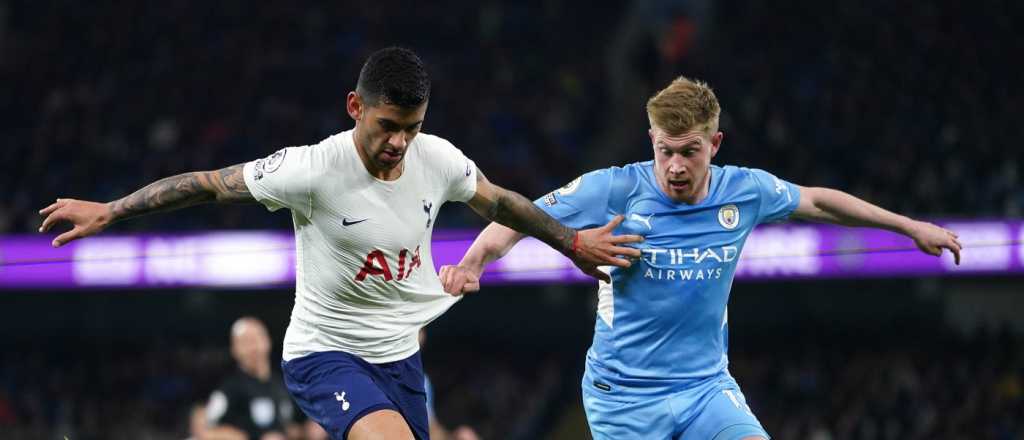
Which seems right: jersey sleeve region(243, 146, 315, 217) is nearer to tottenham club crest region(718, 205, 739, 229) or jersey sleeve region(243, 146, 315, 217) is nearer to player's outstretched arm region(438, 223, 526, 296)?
player's outstretched arm region(438, 223, 526, 296)

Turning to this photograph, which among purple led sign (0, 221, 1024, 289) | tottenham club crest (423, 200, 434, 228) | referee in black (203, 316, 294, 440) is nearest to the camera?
tottenham club crest (423, 200, 434, 228)

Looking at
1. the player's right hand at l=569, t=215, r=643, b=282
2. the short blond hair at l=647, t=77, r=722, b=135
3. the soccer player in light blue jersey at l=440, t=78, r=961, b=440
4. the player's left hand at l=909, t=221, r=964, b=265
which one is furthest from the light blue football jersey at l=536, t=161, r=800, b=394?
the player's left hand at l=909, t=221, r=964, b=265

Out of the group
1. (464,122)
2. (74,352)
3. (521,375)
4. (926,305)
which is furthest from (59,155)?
(926,305)

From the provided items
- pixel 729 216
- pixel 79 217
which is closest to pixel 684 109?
pixel 729 216

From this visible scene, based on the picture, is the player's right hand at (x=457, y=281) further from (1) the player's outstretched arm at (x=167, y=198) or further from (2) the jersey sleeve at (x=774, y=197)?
(2) the jersey sleeve at (x=774, y=197)

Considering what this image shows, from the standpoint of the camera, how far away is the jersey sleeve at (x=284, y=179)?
4.73 m

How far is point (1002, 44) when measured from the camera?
60.8ft

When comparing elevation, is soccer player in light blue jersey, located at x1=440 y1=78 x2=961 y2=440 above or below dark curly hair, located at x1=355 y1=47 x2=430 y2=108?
below

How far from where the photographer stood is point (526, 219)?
17.2 feet

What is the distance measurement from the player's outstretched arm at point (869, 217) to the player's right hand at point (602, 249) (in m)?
0.89

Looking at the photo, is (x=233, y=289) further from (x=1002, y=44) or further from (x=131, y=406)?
(x=1002, y=44)

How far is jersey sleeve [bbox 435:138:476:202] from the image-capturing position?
4996 millimetres

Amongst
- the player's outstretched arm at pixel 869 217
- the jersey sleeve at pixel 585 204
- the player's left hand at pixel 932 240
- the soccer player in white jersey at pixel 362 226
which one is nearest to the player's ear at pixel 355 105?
the soccer player in white jersey at pixel 362 226

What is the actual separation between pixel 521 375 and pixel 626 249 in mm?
13539
